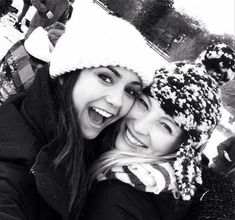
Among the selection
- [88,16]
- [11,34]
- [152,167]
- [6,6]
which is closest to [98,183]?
[152,167]

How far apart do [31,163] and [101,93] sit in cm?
58

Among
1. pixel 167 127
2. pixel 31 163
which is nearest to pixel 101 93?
pixel 167 127

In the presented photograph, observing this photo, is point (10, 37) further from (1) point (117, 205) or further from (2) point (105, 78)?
(1) point (117, 205)

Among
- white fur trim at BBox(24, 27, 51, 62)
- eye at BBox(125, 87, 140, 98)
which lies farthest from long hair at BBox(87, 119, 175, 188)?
white fur trim at BBox(24, 27, 51, 62)

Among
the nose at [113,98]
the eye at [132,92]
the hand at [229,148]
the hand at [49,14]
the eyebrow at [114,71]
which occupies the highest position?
the eyebrow at [114,71]

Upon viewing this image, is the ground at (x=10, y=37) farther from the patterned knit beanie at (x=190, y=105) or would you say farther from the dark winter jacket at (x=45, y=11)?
the patterned knit beanie at (x=190, y=105)

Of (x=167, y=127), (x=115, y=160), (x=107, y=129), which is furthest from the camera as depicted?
(x=107, y=129)

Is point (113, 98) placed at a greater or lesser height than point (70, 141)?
greater

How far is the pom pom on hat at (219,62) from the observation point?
82.0 inches

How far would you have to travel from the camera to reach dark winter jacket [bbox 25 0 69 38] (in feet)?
18.5

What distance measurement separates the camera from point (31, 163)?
132 centimetres

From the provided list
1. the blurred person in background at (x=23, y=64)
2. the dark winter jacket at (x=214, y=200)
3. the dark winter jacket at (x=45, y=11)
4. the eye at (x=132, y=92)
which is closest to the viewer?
the dark winter jacket at (x=214, y=200)

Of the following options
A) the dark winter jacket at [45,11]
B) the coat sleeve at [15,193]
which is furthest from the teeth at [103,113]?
the dark winter jacket at [45,11]

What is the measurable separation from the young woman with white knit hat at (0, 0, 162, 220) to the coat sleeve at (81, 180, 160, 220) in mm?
77
